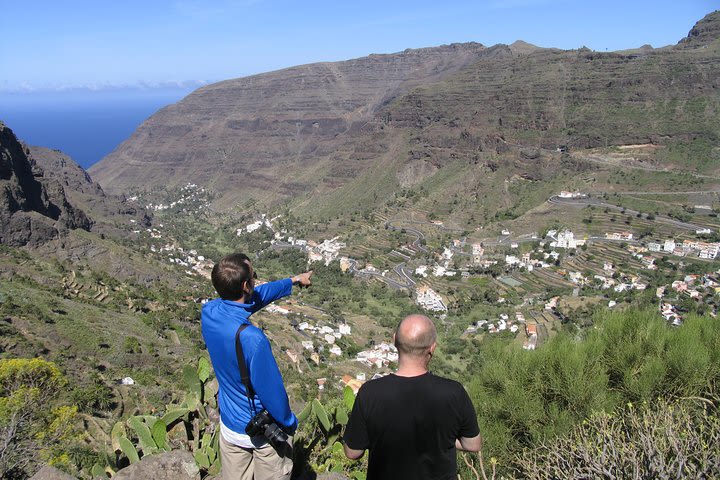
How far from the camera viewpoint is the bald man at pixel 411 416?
250 centimetres

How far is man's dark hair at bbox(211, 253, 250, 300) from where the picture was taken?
286 centimetres

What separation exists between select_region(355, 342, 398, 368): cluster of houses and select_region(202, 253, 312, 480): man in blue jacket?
24069mm

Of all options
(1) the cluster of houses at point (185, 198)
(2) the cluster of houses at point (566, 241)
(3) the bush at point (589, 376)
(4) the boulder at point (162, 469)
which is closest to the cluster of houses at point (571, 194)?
(2) the cluster of houses at point (566, 241)

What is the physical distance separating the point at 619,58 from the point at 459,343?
5235 cm

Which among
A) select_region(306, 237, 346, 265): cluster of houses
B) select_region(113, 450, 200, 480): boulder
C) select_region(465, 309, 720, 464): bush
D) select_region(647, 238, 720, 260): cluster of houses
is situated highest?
select_region(465, 309, 720, 464): bush

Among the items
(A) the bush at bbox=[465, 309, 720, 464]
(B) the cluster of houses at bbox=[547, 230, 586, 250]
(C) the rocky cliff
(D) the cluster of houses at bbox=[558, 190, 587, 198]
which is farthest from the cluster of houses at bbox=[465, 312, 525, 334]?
(C) the rocky cliff

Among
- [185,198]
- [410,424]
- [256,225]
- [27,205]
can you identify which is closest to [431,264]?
[27,205]

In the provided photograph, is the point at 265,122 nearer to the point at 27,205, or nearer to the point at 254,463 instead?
the point at 27,205

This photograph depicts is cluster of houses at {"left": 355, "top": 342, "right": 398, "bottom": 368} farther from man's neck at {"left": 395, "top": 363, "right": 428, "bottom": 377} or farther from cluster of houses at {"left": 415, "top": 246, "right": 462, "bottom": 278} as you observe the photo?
man's neck at {"left": 395, "top": 363, "right": 428, "bottom": 377}

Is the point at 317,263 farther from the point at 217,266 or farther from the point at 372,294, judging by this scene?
the point at 217,266

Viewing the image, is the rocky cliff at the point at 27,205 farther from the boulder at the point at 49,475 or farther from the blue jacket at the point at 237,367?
the blue jacket at the point at 237,367

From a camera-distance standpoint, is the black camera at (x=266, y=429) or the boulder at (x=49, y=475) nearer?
the black camera at (x=266, y=429)

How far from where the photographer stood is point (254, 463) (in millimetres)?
3129

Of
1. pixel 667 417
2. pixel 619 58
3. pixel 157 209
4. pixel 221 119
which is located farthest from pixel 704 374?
pixel 221 119
